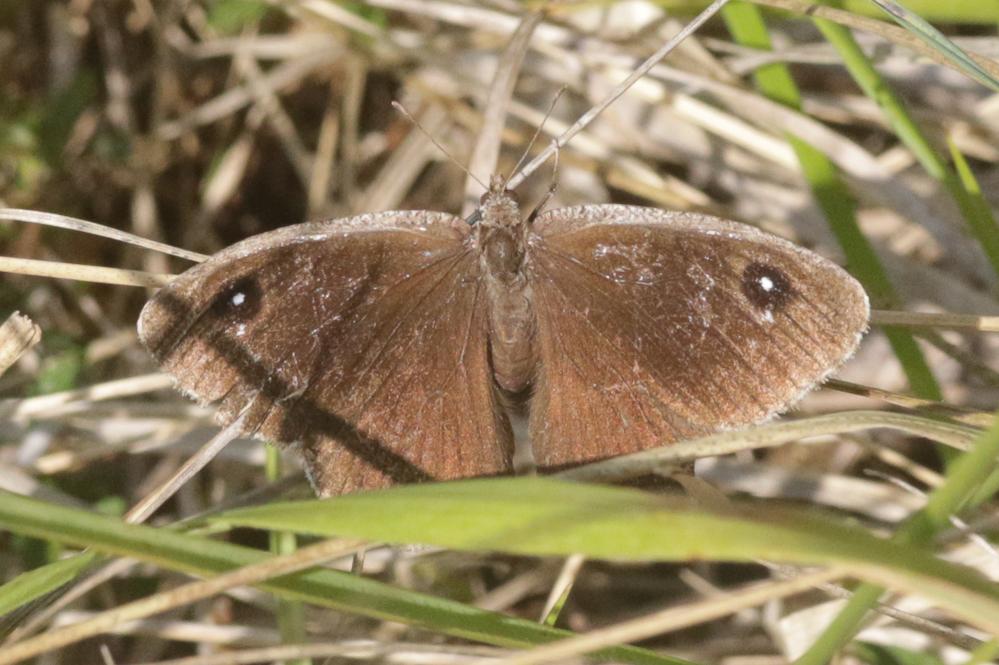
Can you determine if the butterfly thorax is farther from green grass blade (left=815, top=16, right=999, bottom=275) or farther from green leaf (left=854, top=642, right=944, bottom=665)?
green leaf (left=854, top=642, right=944, bottom=665)

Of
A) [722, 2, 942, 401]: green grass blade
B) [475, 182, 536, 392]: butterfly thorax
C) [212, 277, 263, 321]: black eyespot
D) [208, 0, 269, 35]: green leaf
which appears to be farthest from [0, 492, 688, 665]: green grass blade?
[208, 0, 269, 35]: green leaf

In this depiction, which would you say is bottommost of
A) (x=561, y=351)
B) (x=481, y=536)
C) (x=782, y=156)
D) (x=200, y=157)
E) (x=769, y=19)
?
(x=481, y=536)

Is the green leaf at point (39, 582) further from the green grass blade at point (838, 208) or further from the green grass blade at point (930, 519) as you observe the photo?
the green grass blade at point (838, 208)

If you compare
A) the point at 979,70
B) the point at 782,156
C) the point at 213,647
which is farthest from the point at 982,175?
the point at 213,647

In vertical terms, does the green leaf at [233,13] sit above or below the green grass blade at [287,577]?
above

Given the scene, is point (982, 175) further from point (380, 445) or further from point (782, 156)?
point (380, 445)

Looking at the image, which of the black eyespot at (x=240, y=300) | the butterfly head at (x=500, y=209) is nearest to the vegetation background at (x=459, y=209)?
the black eyespot at (x=240, y=300)

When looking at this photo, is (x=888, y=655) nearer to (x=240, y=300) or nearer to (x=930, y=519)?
(x=930, y=519)
